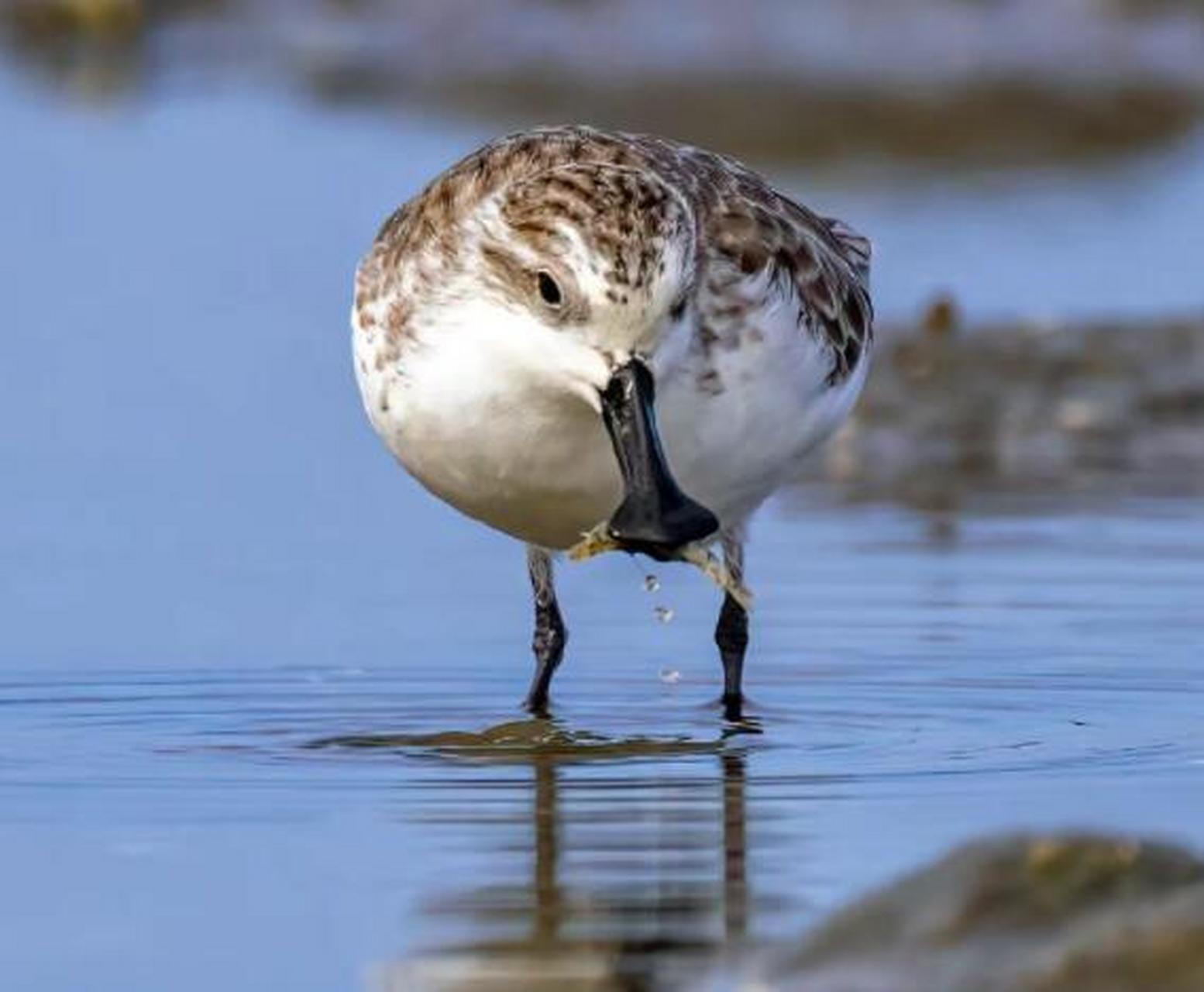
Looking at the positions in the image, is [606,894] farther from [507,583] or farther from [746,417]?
[507,583]

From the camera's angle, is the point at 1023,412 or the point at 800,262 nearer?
the point at 800,262

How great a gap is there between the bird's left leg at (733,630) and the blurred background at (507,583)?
0.15 m

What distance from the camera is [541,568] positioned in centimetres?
966

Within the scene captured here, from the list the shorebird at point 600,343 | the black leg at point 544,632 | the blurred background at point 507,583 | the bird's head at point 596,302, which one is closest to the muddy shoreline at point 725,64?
the blurred background at point 507,583

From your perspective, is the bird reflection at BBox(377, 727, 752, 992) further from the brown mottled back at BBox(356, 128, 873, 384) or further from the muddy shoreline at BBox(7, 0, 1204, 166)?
the muddy shoreline at BBox(7, 0, 1204, 166)

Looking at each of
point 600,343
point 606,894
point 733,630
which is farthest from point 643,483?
point 733,630

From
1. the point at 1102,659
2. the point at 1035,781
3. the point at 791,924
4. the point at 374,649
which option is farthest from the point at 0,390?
the point at 791,924

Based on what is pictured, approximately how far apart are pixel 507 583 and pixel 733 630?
1.50 meters

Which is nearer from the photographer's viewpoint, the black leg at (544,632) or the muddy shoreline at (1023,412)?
the black leg at (544,632)

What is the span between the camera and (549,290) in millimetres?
7836

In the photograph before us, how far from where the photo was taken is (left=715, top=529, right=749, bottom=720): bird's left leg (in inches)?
362

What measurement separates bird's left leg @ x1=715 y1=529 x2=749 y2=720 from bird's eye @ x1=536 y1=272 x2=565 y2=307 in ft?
4.66

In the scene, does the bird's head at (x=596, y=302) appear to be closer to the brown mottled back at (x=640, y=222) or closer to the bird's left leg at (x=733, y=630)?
the brown mottled back at (x=640, y=222)

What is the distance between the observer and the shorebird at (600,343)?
7.79 metres
